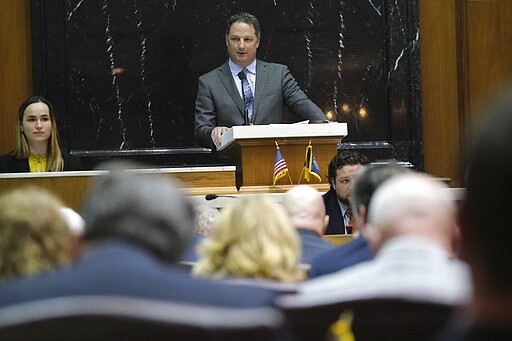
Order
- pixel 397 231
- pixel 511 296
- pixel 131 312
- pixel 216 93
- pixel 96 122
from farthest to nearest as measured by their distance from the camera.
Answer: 1. pixel 96 122
2. pixel 216 93
3. pixel 397 231
4. pixel 131 312
5. pixel 511 296

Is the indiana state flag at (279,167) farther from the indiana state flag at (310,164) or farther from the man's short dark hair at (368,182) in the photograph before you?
the man's short dark hair at (368,182)

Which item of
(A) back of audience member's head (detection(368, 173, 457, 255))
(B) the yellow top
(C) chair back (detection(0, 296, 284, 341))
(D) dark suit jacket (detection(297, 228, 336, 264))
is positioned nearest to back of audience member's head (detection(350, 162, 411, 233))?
(D) dark suit jacket (detection(297, 228, 336, 264))

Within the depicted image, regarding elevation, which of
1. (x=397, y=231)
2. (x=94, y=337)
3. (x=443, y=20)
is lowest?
(x=94, y=337)

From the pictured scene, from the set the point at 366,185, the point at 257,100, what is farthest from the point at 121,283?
the point at 257,100

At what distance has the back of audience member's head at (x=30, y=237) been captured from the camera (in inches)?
91.2

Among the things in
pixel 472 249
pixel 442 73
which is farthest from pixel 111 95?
pixel 472 249

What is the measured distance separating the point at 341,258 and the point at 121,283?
5.28 ft

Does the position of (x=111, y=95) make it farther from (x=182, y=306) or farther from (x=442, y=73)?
(x=182, y=306)

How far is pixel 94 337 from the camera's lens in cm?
164

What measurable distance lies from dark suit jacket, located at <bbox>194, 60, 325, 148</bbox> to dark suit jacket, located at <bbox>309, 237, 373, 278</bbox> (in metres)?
3.95

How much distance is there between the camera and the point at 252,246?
261cm

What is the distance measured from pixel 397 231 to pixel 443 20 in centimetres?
712

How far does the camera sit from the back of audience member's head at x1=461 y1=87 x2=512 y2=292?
1.38m

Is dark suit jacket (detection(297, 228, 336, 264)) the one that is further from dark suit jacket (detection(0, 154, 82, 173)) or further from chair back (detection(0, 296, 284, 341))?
dark suit jacket (detection(0, 154, 82, 173))
